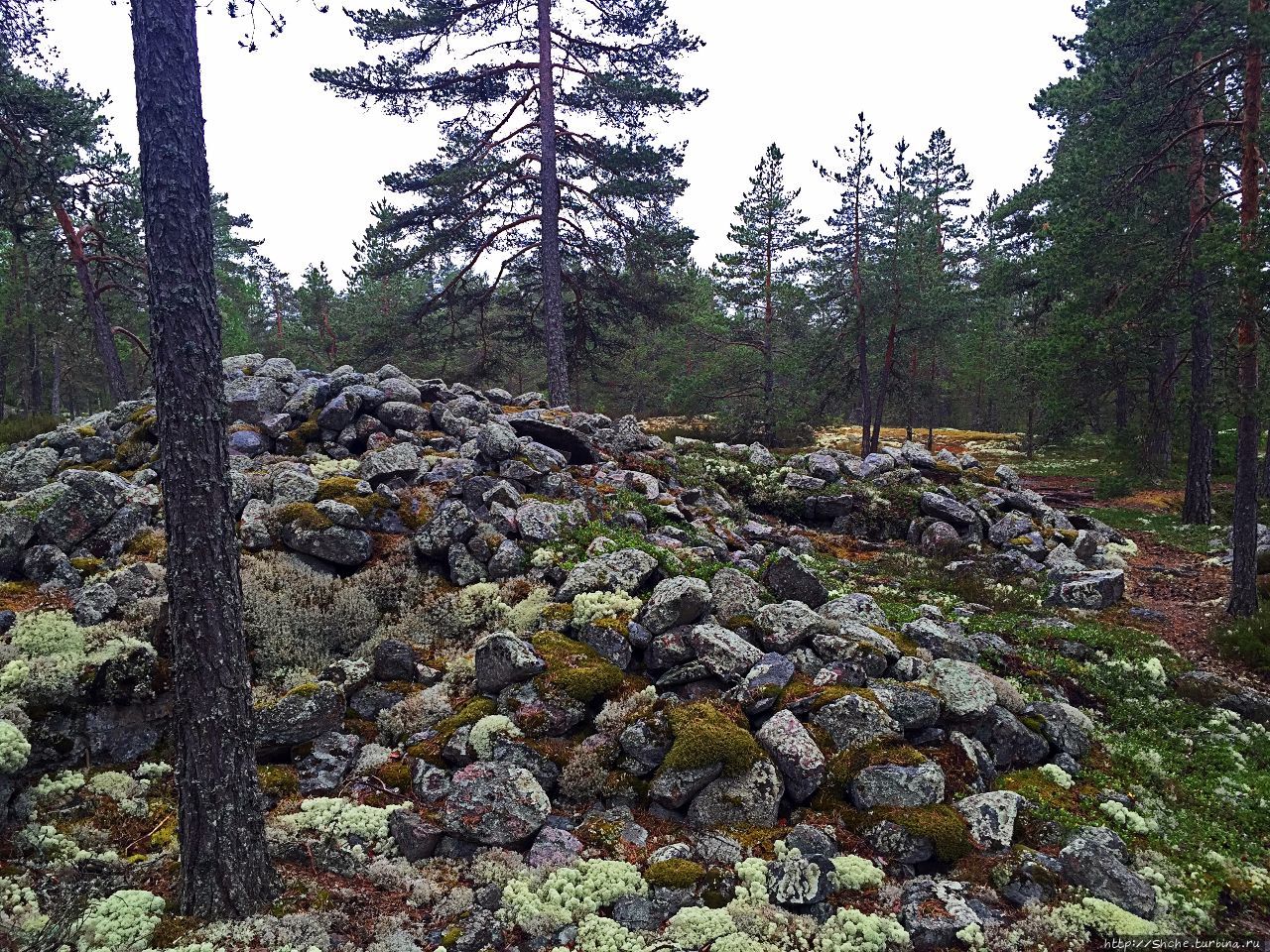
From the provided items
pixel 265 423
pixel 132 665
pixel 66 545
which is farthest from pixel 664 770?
pixel 265 423

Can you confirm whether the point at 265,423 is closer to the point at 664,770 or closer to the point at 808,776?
the point at 664,770

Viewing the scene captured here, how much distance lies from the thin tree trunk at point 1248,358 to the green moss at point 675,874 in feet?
39.5

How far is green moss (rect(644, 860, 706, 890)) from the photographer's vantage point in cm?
531

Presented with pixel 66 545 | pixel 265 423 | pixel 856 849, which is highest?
pixel 265 423

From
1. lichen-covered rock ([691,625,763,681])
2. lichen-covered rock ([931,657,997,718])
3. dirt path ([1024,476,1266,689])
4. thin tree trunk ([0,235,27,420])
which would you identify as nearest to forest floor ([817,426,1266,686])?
dirt path ([1024,476,1266,689])

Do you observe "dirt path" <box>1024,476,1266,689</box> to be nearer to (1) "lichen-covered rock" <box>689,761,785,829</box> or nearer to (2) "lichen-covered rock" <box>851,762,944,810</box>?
(2) "lichen-covered rock" <box>851,762,944,810</box>

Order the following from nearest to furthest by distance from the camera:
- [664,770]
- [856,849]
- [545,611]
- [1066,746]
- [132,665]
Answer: [856,849] → [664,770] → [132,665] → [1066,746] → [545,611]

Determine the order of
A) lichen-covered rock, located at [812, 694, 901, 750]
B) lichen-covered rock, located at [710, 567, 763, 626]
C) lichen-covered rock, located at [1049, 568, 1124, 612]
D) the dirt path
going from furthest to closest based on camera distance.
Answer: lichen-covered rock, located at [1049, 568, 1124, 612] < the dirt path < lichen-covered rock, located at [710, 567, 763, 626] < lichen-covered rock, located at [812, 694, 901, 750]

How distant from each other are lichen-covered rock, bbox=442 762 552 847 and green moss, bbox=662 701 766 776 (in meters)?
1.24

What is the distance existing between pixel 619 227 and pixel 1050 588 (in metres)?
15.8

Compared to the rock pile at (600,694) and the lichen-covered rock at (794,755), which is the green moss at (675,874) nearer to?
the rock pile at (600,694)

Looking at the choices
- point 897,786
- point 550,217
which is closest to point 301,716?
point 897,786

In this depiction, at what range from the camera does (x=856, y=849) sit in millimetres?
5816

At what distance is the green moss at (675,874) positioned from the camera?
531 centimetres
